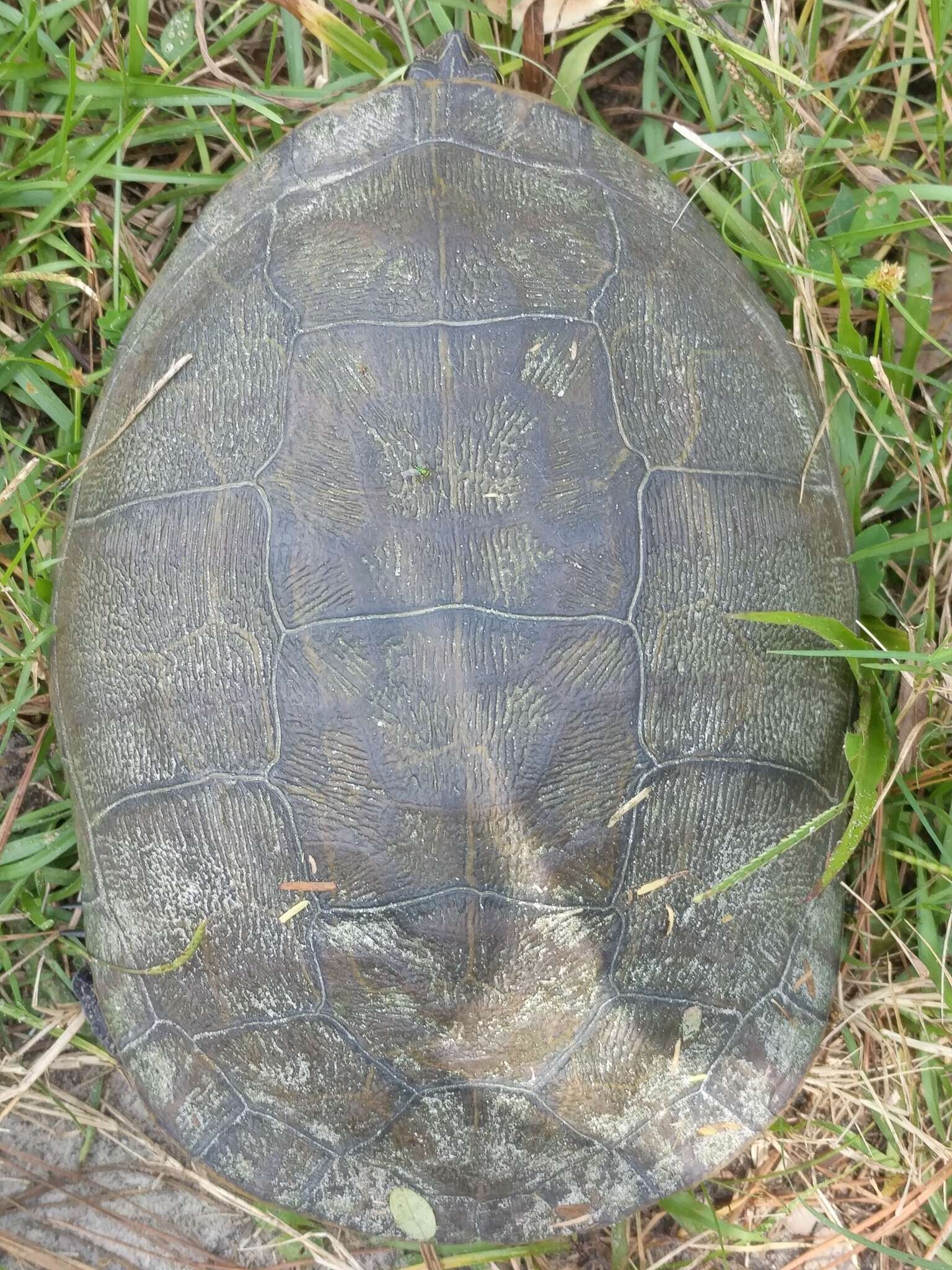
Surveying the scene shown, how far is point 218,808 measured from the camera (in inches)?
80.6

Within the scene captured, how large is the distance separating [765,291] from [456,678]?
1.56m

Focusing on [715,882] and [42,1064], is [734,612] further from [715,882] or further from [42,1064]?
[42,1064]

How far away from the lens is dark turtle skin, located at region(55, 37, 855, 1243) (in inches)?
75.1

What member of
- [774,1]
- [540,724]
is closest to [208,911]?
[540,724]

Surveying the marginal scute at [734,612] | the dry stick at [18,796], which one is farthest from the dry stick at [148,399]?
the marginal scute at [734,612]

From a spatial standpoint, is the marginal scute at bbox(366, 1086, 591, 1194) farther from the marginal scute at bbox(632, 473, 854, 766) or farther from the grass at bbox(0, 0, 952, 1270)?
the marginal scute at bbox(632, 473, 854, 766)

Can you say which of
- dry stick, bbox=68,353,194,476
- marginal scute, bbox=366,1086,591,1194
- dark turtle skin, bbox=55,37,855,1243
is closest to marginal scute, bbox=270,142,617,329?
dark turtle skin, bbox=55,37,855,1243

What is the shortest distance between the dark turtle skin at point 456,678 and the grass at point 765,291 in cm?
37

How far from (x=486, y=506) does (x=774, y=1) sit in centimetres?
163

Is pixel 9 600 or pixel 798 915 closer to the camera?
pixel 798 915

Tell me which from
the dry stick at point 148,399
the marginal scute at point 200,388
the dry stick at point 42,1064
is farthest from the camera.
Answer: the dry stick at point 42,1064

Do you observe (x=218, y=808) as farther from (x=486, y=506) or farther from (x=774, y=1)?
(x=774, y=1)

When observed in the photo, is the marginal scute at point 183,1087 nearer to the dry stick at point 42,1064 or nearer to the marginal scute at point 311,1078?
the marginal scute at point 311,1078

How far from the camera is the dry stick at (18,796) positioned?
2.77 m
